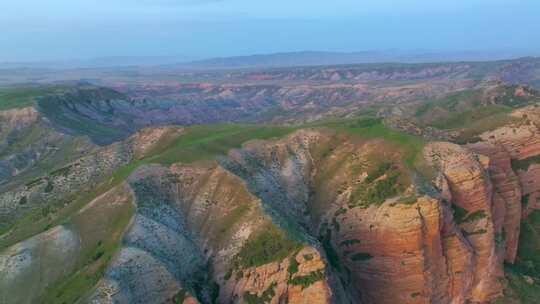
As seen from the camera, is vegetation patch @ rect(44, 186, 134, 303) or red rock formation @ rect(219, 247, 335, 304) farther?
red rock formation @ rect(219, 247, 335, 304)

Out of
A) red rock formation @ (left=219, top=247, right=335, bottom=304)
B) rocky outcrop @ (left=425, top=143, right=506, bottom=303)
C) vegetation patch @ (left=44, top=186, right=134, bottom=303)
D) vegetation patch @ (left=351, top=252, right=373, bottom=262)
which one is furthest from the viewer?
rocky outcrop @ (left=425, top=143, right=506, bottom=303)

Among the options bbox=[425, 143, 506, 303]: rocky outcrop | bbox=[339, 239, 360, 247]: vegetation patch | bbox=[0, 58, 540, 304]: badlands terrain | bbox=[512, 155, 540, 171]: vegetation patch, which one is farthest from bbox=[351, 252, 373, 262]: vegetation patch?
bbox=[512, 155, 540, 171]: vegetation patch

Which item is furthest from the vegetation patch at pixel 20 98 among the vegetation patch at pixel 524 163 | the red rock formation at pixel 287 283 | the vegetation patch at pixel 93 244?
the vegetation patch at pixel 524 163

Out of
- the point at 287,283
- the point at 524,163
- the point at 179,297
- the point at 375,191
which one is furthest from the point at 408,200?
the point at 524,163

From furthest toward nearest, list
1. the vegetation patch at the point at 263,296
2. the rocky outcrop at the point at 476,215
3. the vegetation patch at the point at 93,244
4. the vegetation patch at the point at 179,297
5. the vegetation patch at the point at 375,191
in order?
the rocky outcrop at the point at 476,215 < the vegetation patch at the point at 375,191 < the vegetation patch at the point at 263,296 < the vegetation patch at the point at 93,244 < the vegetation patch at the point at 179,297

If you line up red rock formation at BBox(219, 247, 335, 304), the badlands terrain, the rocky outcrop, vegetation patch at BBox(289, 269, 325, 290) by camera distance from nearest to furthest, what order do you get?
red rock formation at BBox(219, 247, 335, 304), vegetation patch at BBox(289, 269, 325, 290), the badlands terrain, the rocky outcrop

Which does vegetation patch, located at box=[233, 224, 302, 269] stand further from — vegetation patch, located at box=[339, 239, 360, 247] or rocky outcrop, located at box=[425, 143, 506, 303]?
rocky outcrop, located at box=[425, 143, 506, 303]

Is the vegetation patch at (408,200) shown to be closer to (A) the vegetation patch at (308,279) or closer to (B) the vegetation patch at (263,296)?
(A) the vegetation patch at (308,279)

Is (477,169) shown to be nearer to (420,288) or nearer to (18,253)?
(420,288)
